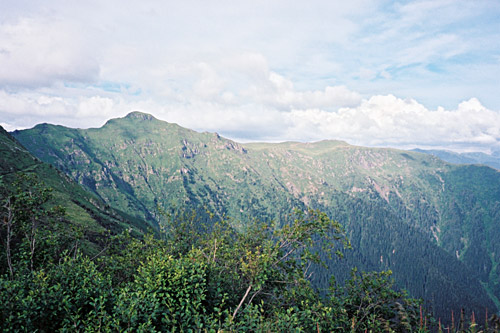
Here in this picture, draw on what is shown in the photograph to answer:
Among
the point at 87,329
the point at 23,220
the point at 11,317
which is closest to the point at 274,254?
the point at 87,329

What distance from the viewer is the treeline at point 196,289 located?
13.5m

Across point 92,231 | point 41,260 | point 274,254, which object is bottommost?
point 92,231

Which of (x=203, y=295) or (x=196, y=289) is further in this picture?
(x=196, y=289)

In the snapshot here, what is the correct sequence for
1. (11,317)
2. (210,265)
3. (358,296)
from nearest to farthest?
(11,317)
(210,265)
(358,296)

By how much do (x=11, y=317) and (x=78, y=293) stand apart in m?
3.28

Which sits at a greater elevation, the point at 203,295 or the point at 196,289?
the point at 196,289

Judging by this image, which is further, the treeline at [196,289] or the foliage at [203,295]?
the treeline at [196,289]

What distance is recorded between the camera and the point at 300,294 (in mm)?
21062

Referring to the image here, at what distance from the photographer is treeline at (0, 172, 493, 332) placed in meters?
13.5

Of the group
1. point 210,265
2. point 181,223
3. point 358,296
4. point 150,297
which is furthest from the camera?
point 181,223

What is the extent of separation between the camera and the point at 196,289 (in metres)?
15.6

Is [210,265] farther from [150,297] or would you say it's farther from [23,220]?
[23,220]

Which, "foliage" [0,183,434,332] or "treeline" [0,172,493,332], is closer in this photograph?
"foliage" [0,183,434,332]

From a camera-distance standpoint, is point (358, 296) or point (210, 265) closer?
point (210, 265)
